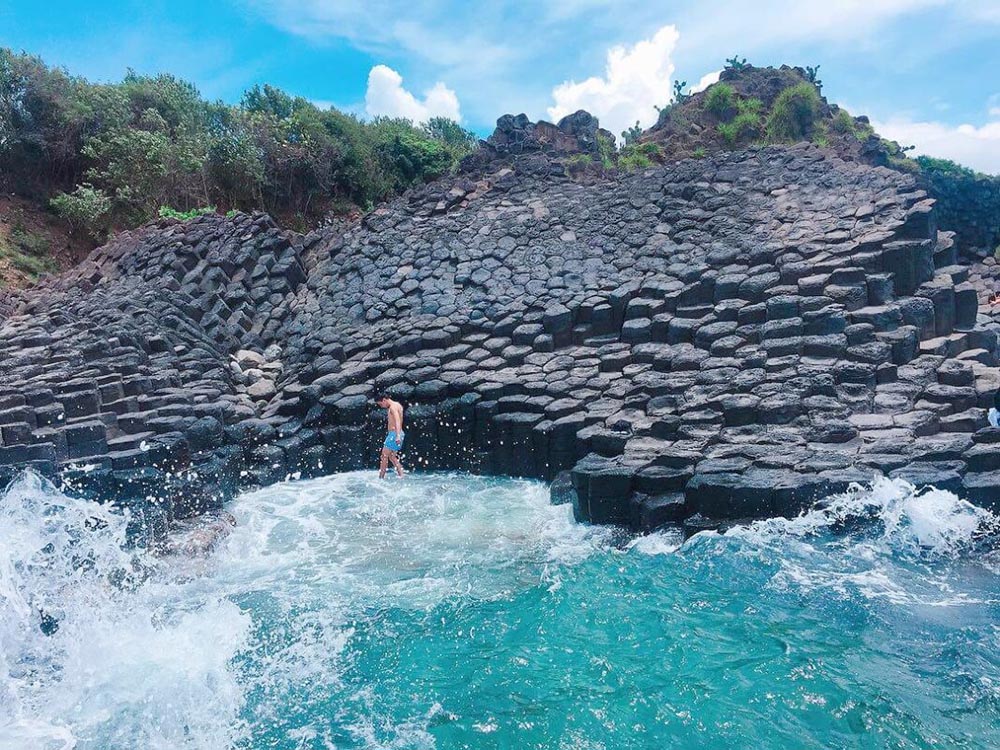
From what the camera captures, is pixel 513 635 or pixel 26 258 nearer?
pixel 513 635

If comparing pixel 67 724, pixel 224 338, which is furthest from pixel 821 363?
pixel 224 338

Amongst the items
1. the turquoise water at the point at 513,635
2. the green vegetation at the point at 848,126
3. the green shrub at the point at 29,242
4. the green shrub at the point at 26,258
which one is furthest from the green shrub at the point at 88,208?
the green vegetation at the point at 848,126

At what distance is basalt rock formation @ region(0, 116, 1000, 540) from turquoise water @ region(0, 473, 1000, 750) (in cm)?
72

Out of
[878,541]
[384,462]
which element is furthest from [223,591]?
[878,541]

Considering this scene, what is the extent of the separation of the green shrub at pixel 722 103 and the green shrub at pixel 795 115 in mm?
1567

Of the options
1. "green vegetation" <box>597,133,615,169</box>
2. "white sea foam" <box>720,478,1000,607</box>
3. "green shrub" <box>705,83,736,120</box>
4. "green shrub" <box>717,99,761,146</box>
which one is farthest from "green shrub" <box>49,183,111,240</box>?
"white sea foam" <box>720,478,1000,607</box>

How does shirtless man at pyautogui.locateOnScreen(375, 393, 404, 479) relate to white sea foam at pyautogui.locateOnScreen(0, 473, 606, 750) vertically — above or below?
above

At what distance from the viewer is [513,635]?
514 cm

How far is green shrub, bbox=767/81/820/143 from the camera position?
2163cm

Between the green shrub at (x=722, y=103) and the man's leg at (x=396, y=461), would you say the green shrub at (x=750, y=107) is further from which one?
the man's leg at (x=396, y=461)

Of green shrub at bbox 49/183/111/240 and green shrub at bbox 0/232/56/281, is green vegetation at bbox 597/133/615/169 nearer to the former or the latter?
green shrub at bbox 49/183/111/240

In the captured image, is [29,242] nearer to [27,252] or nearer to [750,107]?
[27,252]

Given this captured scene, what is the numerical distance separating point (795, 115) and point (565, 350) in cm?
1632

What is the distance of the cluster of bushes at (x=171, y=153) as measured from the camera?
19516 mm
